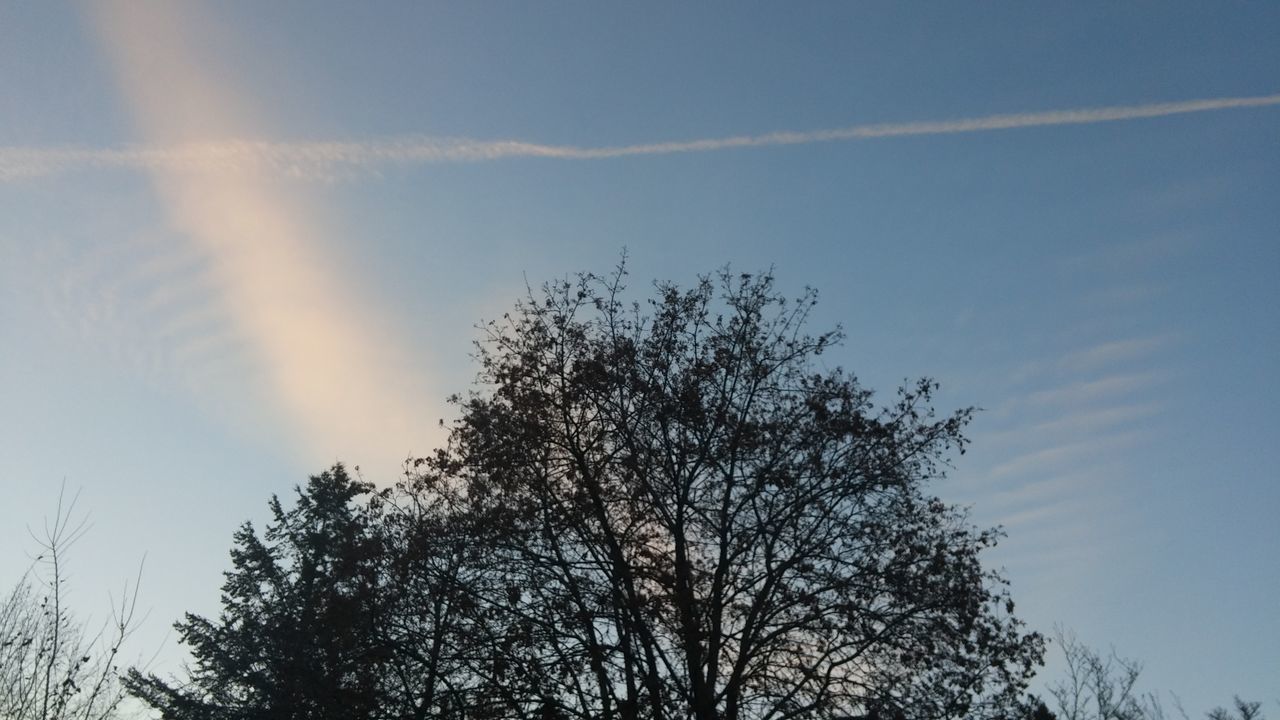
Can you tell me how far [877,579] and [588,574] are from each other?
5.12m

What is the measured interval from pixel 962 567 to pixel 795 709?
413cm

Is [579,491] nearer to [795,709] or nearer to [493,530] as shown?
[493,530]

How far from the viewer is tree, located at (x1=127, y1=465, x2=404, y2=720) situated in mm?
15391

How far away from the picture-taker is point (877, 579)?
45.8 ft

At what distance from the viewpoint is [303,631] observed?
2169cm

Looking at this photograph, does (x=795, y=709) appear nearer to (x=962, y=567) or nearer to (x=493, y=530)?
(x=962, y=567)

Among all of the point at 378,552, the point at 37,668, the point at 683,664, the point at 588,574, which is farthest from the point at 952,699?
the point at 37,668

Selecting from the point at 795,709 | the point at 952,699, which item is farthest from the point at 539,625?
the point at 952,699

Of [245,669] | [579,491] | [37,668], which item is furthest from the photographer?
[245,669]

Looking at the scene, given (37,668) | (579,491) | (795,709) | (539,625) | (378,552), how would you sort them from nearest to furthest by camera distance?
(37,668), (795,709), (539,625), (579,491), (378,552)

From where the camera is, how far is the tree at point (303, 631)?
50.5ft

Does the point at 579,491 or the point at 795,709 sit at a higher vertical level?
the point at 579,491

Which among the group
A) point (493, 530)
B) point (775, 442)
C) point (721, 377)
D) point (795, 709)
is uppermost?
point (721, 377)

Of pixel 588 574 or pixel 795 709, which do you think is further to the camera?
pixel 588 574
